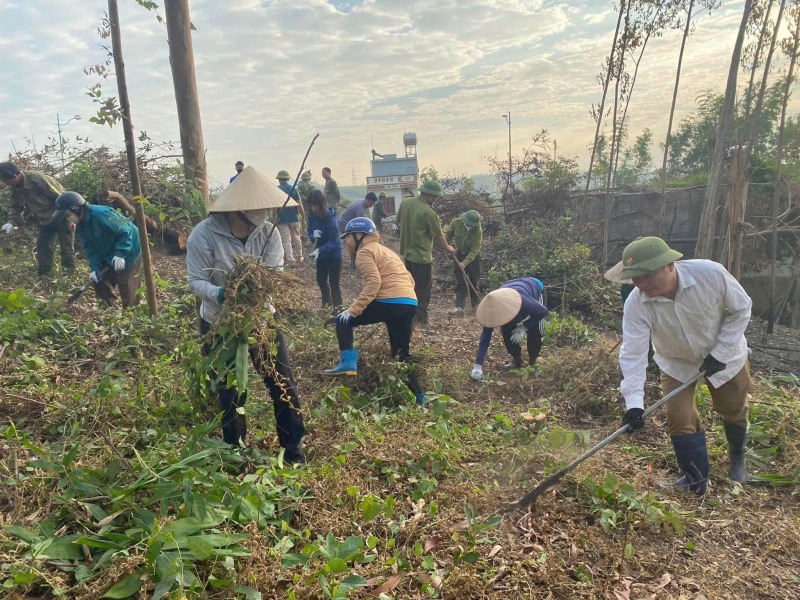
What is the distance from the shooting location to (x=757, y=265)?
10570 mm

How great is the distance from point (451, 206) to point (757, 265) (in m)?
7.08

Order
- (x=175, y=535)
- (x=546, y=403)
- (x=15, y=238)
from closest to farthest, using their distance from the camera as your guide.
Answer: (x=175, y=535) < (x=546, y=403) < (x=15, y=238)

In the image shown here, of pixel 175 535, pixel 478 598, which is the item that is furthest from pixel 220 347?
pixel 478 598

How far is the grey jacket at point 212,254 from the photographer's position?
284 cm

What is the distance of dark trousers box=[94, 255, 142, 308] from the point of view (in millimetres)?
5340

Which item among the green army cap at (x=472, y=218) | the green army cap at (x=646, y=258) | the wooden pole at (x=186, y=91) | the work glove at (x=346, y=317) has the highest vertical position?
the wooden pole at (x=186, y=91)

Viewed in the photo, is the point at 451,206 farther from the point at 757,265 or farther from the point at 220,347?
the point at 220,347

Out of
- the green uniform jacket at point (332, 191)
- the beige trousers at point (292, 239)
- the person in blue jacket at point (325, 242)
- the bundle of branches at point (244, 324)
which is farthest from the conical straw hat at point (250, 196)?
the green uniform jacket at point (332, 191)

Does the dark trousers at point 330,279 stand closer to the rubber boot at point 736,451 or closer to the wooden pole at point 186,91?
the wooden pole at point 186,91

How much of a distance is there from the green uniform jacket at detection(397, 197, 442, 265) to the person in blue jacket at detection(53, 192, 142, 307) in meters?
3.00

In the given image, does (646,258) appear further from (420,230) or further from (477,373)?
(420,230)

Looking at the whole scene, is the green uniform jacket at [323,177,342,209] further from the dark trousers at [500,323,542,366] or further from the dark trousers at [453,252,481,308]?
the dark trousers at [500,323,542,366]

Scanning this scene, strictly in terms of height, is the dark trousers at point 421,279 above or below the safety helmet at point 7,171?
below

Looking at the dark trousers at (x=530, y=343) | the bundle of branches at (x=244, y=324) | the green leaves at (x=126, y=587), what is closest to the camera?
the green leaves at (x=126, y=587)
